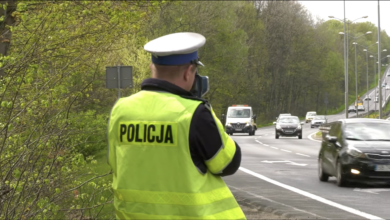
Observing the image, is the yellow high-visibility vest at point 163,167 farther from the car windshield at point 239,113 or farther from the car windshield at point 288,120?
the car windshield at point 239,113

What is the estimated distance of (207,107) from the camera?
3637 mm

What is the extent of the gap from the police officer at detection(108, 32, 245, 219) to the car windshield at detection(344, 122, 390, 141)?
12.5m

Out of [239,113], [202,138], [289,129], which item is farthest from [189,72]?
[239,113]

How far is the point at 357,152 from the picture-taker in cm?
1516

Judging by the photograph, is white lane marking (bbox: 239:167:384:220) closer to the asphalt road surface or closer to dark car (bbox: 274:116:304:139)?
the asphalt road surface

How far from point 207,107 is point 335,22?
160 metres

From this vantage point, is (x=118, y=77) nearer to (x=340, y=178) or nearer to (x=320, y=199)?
(x=340, y=178)

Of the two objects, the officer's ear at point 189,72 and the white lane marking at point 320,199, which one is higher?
the officer's ear at point 189,72

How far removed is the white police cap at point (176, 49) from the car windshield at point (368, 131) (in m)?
12.5

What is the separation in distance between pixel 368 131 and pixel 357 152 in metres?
1.11

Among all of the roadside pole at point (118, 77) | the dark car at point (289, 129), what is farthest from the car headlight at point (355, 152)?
the dark car at point (289, 129)

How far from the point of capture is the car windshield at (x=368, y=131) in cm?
1585

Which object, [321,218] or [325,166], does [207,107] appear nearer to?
[321,218]

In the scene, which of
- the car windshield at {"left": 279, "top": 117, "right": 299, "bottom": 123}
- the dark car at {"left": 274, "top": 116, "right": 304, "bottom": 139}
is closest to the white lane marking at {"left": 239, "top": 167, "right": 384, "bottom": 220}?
the dark car at {"left": 274, "top": 116, "right": 304, "bottom": 139}
